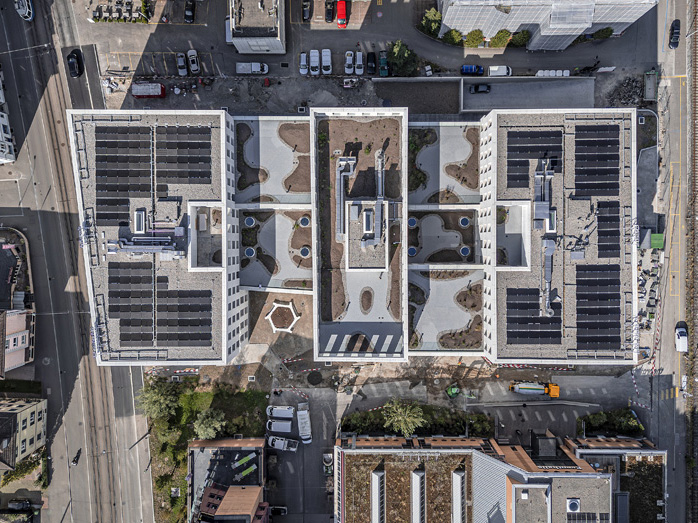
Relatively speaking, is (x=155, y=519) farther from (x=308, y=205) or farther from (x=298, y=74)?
(x=298, y=74)

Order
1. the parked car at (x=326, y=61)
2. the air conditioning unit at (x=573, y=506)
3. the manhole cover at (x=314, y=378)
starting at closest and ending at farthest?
the air conditioning unit at (x=573, y=506)
the parked car at (x=326, y=61)
the manhole cover at (x=314, y=378)

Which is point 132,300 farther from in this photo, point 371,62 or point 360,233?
point 371,62

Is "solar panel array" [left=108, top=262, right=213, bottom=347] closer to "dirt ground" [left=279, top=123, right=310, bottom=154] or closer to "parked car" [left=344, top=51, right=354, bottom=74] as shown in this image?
"dirt ground" [left=279, top=123, right=310, bottom=154]

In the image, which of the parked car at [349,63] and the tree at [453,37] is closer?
the tree at [453,37]

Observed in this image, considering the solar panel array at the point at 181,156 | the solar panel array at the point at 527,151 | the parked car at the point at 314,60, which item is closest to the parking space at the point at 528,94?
the solar panel array at the point at 527,151

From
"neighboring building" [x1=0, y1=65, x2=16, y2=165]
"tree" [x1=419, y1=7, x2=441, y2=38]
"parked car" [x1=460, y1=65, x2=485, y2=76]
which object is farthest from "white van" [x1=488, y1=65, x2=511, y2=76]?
"neighboring building" [x1=0, y1=65, x2=16, y2=165]

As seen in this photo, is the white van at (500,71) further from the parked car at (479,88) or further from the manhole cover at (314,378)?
the manhole cover at (314,378)
